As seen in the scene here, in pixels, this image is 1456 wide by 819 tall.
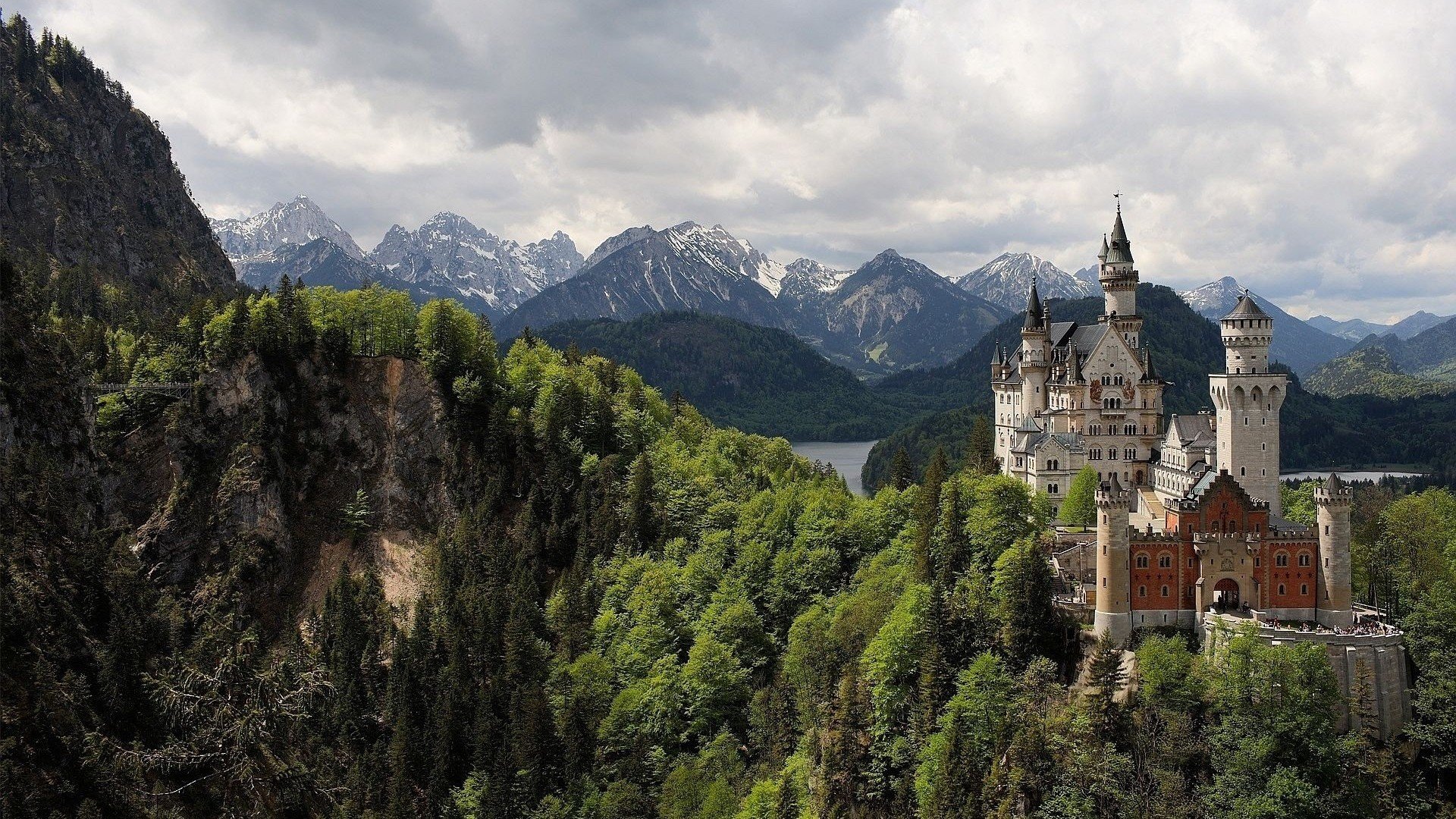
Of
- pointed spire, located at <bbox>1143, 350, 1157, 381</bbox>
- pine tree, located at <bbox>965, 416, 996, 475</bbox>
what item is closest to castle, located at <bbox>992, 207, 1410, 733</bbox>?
pointed spire, located at <bbox>1143, 350, 1157, 381</bbox>

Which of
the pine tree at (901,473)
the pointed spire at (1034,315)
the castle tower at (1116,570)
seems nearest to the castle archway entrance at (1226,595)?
the castle tower at (1116,570)

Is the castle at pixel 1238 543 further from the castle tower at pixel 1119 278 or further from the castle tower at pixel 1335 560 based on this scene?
the castle tower at pixel 1119 278

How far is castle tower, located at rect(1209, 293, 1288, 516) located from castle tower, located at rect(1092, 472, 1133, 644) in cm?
1081

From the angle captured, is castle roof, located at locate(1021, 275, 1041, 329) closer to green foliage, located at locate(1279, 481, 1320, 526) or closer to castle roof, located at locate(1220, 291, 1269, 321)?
green foliage, located at locate(1279, 481, 1320, 526)

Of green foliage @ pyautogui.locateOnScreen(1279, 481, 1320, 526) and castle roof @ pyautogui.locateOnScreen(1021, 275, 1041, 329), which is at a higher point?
castle roof @ pyautogui.locateOnScreen(1021, 275, 1041, 329)

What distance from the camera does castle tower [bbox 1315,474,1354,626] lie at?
53781mm

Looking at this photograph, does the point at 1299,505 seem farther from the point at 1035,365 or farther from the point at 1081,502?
the point at 1035,365

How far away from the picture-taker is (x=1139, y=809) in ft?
153

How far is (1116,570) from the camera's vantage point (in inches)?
2122

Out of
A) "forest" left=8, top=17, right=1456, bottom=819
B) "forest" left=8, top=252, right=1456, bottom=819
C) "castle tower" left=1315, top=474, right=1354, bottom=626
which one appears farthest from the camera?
"castle tower" left=1315, top=474, right=1354, bottom=626

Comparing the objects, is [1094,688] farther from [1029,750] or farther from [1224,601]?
[1224,601]

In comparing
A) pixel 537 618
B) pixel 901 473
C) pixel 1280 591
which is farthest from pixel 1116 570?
pixel 537 618

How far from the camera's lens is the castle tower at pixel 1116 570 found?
5388 centimetres

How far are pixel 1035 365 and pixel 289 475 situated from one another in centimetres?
7140
